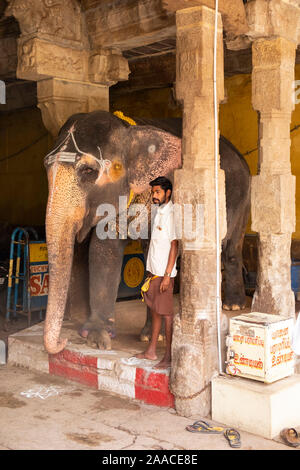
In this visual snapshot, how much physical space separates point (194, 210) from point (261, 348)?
3.90ft

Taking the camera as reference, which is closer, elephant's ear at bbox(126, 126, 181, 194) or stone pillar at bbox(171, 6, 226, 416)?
stone pillar at bbox(171, 6, 226, 416)

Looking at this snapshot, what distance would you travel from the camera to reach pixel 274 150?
200 inches

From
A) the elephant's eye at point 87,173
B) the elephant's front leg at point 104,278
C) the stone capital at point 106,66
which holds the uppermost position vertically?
the stone capital at point 106,66

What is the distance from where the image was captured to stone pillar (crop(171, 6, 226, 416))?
448 cm

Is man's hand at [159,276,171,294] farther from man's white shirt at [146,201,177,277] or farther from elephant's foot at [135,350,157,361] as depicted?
elephant's foot at [135,350,157,361]

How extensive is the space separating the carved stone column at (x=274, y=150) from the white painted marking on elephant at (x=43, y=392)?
1938 mm

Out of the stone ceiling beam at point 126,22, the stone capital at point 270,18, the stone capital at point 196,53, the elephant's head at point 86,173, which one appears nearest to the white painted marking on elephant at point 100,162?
the elephant's head at point 86,173

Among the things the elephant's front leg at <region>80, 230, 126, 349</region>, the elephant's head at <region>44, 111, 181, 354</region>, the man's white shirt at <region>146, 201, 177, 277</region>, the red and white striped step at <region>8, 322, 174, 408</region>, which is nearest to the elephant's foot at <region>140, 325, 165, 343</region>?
the elephant's front leg at <region>80, 230, 126, 349</region>

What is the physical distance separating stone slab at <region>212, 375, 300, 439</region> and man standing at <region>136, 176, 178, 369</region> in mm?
660

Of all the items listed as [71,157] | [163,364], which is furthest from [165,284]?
[71,157]

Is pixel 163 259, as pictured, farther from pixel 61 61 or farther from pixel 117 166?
pixel 61 61

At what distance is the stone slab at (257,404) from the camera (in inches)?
160

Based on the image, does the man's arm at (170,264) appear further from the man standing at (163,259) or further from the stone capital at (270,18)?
the stone capital at (270,18)

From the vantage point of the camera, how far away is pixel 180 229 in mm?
4688
